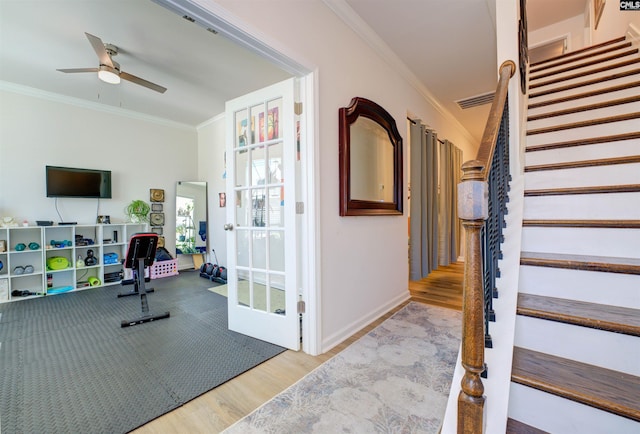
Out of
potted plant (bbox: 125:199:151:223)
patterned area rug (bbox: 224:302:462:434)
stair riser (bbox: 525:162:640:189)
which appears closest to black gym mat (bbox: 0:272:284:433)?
patterned area rug (bbox: 224:302:462:434)

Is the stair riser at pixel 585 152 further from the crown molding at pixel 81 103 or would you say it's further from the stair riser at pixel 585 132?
the crown molding at pixel 81 103

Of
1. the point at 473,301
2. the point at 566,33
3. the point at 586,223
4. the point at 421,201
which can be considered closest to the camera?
the point at 473,301

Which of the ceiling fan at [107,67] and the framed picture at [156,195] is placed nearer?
the ceiling fan at [107,67]

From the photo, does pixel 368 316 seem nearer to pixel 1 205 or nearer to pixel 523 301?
pixel 523 301

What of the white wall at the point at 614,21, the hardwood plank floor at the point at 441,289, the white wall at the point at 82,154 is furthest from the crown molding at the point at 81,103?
the white wall at the point at 614,21

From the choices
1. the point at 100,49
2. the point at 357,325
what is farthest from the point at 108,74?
the point at 357,325

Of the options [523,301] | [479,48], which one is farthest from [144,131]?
[523,301]

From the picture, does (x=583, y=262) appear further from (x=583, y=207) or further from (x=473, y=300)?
(x=473, y=300)

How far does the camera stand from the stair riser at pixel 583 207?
138cm

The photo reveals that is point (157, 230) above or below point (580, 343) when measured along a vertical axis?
above

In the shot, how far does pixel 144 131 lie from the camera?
4.75 metres

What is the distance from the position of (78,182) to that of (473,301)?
5.36 m

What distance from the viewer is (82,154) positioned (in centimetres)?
411

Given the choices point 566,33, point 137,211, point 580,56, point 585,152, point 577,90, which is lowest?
point 137,211
